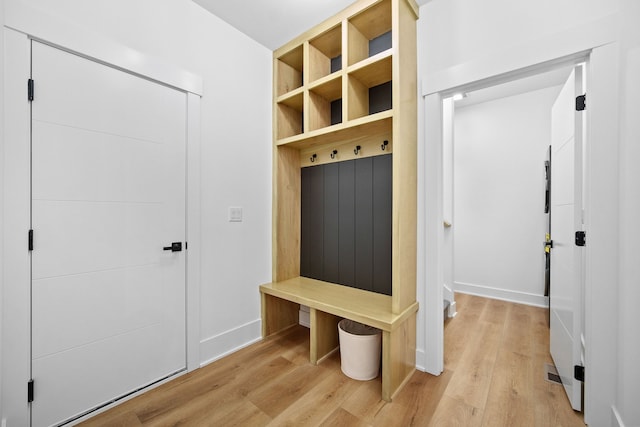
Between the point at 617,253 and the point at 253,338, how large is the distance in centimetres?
244

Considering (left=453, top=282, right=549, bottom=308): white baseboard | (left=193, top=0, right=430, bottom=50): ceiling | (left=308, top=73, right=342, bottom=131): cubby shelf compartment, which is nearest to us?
(left=193, top=0, right=430, bottom=50): ceiling

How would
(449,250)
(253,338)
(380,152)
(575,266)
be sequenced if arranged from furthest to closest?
1. (449,250)
2. (253,338)
3. (380,152)
4. (575,266)

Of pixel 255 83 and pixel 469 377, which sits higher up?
pixel 255 83

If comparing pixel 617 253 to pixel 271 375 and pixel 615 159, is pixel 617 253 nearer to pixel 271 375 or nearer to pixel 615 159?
pixel 615 159

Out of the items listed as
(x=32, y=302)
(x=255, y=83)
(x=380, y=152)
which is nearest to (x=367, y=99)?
(x=380, y=152)

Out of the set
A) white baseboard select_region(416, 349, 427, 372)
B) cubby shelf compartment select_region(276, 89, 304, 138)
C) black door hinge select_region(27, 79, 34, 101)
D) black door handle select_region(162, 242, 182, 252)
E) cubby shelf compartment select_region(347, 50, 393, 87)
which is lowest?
white baseboard select_region(416, 349, 427, 372)

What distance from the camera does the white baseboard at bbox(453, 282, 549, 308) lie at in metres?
3.28

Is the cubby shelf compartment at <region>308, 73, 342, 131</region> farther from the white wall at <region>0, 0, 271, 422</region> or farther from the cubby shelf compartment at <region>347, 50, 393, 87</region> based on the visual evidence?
the white wall at <region>0, 0, 271, 422</region>

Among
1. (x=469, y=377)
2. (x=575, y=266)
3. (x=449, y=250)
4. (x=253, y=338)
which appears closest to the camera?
(x=575, y=266)

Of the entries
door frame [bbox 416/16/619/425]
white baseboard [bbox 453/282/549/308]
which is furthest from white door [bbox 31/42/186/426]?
white baseboard [bbox 453/282/549/308]

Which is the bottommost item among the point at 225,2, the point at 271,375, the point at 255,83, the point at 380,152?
the point at 271,375

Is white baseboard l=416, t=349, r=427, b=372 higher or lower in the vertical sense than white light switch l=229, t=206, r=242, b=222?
lower

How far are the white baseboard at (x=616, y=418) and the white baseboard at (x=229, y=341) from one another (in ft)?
7.36

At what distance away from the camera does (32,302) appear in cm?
137
